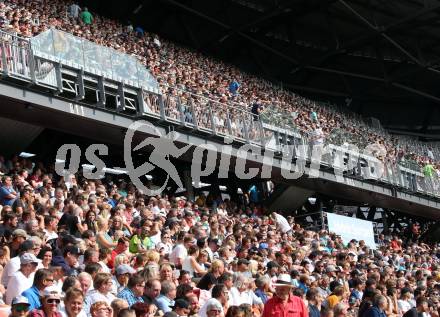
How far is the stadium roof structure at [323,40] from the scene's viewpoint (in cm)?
3703

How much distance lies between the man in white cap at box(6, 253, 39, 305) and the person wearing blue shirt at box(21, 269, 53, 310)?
53 centimetres

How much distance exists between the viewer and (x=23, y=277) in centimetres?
897

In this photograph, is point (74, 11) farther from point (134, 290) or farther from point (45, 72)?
point (134, 290)

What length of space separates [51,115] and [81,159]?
3411mm

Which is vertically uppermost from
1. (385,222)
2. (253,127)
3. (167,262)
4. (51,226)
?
(253,127)

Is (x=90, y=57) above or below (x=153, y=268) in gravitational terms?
above

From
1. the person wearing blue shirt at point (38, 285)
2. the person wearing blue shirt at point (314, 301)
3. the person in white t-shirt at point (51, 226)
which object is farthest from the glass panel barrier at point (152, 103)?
the person wearing blue shirt at point (38, 285)

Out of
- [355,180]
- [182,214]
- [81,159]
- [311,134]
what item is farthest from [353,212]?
[182,214]

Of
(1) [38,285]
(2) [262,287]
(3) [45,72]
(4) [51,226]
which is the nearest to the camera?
(1) [38,285]

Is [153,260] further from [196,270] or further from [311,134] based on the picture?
[311,134]

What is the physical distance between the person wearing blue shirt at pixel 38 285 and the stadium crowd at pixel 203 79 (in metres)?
12.8

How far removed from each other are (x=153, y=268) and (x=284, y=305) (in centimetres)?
149

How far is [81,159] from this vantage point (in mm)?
23203

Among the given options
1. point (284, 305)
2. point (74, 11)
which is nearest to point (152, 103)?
point (284, 305)
